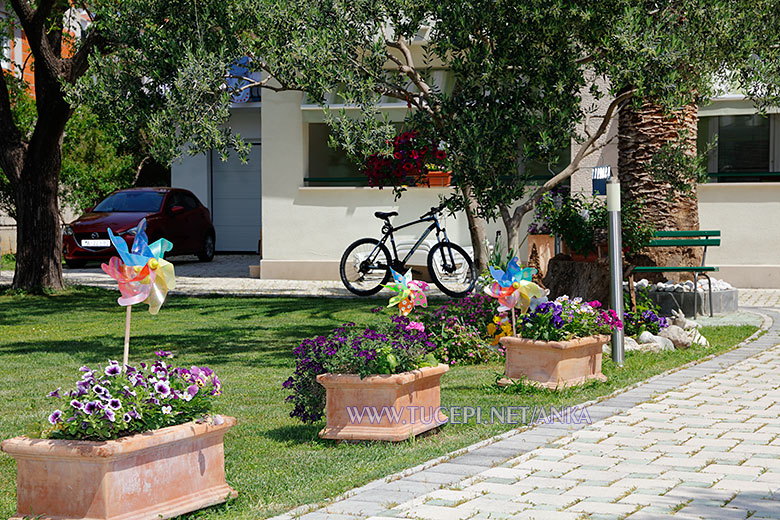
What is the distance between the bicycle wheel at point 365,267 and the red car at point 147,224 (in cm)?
Result: 468

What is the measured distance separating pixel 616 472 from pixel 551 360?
233 centimetres

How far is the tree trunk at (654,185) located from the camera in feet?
41.5

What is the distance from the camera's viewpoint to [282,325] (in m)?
12.2

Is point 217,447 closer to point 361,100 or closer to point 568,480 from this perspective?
point 568,480

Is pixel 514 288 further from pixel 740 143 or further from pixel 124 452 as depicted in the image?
pixel 740 143

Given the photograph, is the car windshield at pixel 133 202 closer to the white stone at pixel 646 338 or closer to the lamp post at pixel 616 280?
the white stone at pixel 646 338

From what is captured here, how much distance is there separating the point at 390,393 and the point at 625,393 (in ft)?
7.67

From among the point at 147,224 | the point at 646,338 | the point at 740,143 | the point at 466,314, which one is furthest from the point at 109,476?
the point at 147,224

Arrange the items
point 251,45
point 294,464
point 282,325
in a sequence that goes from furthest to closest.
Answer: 1. point 282,325
2. point 251,45
3. point 294,464

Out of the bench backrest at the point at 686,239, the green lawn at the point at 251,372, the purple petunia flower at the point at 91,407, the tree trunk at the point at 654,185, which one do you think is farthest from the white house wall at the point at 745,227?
the purple petunia flower at the point at 91,407

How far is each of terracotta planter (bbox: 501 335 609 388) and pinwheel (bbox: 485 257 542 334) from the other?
0.62 feet

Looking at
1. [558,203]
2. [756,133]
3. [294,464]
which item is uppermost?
[756,133]

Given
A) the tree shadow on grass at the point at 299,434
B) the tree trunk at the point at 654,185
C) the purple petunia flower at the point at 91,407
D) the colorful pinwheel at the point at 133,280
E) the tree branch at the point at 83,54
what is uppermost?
the tree branch at the point at 83,54

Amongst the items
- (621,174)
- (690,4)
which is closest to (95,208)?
(621,174)
